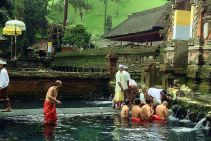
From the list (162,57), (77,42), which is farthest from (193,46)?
(77,42)

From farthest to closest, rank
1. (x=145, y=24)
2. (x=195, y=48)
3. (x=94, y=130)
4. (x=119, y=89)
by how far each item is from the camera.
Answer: (x=145, y=24), (x=195, y=48), (x=119, y=89), (x=94, y=130)

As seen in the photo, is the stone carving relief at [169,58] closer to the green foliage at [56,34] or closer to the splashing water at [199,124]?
the splashing water at [199,124]

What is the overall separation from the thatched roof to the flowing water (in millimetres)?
21069

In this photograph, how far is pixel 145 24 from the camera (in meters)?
40.9

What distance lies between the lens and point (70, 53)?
139 feet

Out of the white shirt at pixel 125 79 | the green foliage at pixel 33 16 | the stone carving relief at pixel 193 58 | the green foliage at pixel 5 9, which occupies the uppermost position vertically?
the green foliage at pixel 33 16

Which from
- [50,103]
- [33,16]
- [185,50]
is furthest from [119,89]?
[33,16]

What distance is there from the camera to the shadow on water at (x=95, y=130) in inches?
506

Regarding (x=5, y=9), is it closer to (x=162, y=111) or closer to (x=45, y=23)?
(x=45, y=23)

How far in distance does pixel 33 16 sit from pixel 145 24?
26042 mm

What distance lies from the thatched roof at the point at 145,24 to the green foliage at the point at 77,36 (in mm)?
4294

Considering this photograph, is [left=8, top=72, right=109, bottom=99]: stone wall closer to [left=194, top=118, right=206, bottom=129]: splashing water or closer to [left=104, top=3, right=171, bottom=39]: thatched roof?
[left=194, top=118, right=206, bottom=129]: splashing water

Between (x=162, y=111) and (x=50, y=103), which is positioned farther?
(x=162, y=111)

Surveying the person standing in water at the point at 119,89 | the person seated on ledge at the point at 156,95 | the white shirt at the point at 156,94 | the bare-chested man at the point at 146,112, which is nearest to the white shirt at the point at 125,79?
the person standing in water at the point at 119,89
